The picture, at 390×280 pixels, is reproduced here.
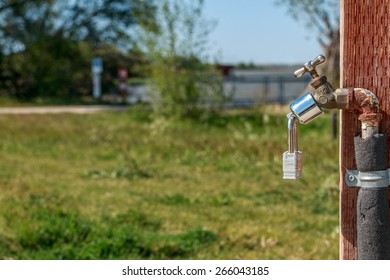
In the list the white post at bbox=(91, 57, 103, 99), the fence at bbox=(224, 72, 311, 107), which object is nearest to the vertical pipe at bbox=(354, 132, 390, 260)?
the fence at bbox=(224, 72, 311, 107)

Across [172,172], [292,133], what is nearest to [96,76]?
[172,172]

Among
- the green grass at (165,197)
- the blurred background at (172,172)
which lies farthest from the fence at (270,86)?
the green grass at (165,197)

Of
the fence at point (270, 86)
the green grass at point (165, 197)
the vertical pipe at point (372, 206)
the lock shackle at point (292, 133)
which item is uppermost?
the fence at point (270, 86)

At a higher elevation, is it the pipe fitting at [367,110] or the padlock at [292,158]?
the pipe fitting at [367,110]

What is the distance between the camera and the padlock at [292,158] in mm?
2568

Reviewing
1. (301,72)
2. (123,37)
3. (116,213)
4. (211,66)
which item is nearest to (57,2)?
(123,37)

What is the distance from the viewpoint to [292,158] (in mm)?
2576

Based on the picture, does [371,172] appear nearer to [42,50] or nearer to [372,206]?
[372,206]

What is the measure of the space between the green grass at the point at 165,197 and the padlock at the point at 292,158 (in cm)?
346

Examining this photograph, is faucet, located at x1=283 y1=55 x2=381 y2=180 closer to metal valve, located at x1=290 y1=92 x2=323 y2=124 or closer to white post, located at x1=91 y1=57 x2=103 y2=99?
metal valve, located at x1=290 y1=92 x2=323 y2=124

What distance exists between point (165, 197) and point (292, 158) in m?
6.20

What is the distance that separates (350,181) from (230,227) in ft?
15.1

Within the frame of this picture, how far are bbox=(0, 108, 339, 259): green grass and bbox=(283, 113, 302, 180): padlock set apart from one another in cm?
346

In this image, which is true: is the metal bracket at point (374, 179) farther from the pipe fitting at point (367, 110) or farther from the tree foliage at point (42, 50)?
the tree foliage at point (42, 50)
